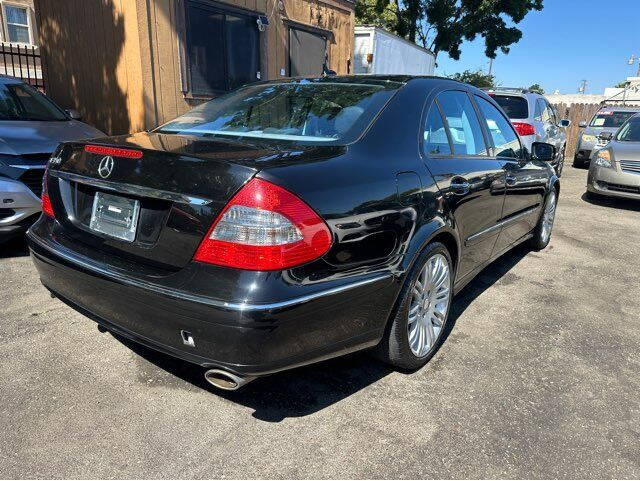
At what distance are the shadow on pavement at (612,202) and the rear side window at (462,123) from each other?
20.0 ft

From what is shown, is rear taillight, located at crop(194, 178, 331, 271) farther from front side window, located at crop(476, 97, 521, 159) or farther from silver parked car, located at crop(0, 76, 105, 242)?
silver parked car, located at crop(0, 76, 105, 242)

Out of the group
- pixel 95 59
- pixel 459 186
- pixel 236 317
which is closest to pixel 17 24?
pixel 95 59

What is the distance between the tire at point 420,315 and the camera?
2.55 metres

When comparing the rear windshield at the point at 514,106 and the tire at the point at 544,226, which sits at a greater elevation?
the rear windshield at the point at 514,106

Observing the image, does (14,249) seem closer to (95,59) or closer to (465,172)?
(95,59)

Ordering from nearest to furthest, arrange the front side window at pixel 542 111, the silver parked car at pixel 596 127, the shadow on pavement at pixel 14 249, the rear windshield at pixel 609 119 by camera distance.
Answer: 1. the shadow on pavement at pixel 14 249
2. the front side window at pixel 542 111
3. the silver parked car at pixel 596 127
4. the rear windshield at pixel 609 119

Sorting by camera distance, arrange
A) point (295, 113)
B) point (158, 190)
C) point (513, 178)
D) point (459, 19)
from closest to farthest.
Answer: point (158, 190) < point (295, 113) < point (513, 178) < point (459, 19)

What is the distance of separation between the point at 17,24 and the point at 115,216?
17.8 m

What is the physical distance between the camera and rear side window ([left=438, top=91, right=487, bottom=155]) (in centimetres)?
319

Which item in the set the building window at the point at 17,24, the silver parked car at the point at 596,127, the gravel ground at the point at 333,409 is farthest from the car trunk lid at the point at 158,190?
the building window at the point at 17,24

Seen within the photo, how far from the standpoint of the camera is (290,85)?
3240 millimetres

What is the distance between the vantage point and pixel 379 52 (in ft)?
35.3

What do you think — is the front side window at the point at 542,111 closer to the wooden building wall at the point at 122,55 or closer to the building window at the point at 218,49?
the wooden building wall at the point at 122,55

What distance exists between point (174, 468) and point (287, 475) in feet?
1.53
